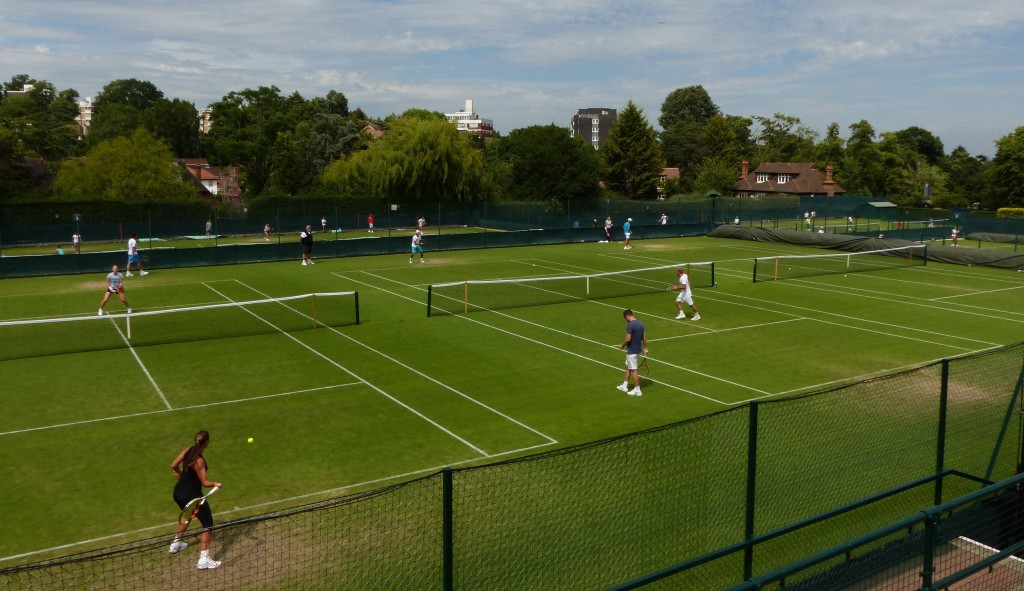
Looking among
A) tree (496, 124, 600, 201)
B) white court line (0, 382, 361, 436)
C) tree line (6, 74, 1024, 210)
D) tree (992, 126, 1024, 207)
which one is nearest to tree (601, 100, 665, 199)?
tree line (6, 74, 1024, 210)

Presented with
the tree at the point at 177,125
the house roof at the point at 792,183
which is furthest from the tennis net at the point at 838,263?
the tree at the point at 177,125

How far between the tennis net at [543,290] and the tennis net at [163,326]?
12.1ft

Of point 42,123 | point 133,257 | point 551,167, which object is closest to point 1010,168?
point 551,167

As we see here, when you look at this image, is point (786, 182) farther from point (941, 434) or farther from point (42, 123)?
point (941, 434)

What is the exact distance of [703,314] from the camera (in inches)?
1067

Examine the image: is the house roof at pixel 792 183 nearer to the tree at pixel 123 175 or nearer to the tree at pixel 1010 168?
the tree at pixel 1010 168

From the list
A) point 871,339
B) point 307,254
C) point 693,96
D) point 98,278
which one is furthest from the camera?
point 693,96

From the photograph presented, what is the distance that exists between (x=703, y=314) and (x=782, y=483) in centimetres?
1591

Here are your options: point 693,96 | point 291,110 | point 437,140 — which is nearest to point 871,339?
point 437,140

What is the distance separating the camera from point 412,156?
225ft

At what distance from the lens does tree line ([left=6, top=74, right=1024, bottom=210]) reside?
229ft

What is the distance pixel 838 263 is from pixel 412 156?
3814 centimetres

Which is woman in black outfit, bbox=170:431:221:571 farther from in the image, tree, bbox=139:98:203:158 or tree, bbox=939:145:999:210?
tree, bbox=139:98:203:158

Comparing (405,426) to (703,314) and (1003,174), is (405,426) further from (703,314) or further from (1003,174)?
(1003,174)
